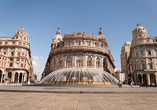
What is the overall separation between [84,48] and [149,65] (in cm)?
2796

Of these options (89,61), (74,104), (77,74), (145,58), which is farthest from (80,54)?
(74,104)

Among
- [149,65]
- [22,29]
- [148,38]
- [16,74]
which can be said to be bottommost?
[16,74]

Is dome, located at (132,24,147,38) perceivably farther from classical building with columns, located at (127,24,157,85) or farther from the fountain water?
the fountain water

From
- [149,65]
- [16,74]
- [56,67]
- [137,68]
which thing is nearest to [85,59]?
[56,67]

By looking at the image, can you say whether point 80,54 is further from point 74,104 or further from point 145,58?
point 74,104

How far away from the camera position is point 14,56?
190ft

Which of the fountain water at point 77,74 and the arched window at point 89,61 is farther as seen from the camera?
the arched window at point 89,61

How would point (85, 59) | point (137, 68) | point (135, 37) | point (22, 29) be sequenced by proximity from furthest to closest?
point (22, 29) < point (135, 37) < point (137, 68) < point (85, 59)

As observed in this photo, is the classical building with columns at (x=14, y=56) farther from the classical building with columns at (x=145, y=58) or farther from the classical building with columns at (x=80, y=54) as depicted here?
the classical building with columns at (x=145, y=58)

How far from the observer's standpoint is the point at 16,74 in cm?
5988

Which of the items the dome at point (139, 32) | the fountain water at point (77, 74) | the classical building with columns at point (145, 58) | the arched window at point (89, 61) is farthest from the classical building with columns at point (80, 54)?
the dome at point (139, 32)

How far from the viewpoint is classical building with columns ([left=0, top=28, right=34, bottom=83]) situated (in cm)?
5656

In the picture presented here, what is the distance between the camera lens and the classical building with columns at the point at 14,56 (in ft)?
186

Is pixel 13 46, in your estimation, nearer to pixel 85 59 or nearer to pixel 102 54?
pixel 85 59
